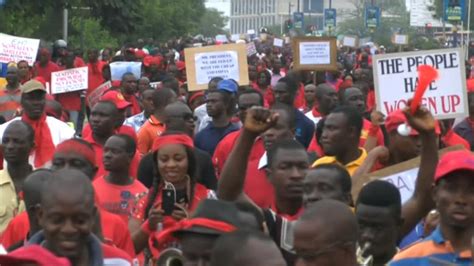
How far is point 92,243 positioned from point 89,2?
31840 mm

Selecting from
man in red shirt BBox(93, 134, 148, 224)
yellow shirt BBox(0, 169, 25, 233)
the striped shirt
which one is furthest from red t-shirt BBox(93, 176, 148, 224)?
the striped shirt

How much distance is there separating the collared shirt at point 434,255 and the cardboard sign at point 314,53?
47.0 ft

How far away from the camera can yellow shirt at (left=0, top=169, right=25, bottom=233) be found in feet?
27.8

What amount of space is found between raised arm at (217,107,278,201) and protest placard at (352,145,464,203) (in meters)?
1.03

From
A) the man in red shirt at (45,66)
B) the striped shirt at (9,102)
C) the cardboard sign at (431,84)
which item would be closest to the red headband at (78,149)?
the cardboard sign at (431,84)

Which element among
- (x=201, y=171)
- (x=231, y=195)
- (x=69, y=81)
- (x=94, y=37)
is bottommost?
(x=94, y=37)

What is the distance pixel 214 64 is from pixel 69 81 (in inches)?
153

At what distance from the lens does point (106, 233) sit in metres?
7.12

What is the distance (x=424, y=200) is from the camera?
7301mm

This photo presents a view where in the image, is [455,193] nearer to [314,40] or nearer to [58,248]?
[58,248]

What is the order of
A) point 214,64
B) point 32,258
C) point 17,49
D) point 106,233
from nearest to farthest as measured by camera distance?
point 32,258, point 106,233, point 214,64, point 17,49

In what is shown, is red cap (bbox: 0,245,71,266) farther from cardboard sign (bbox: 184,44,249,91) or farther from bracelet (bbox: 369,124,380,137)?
cardboard sign (bbox: 184,44,249,91)

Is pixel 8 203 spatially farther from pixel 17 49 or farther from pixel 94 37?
pixel 94 37

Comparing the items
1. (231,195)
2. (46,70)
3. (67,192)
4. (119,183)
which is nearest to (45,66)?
(46,70)
